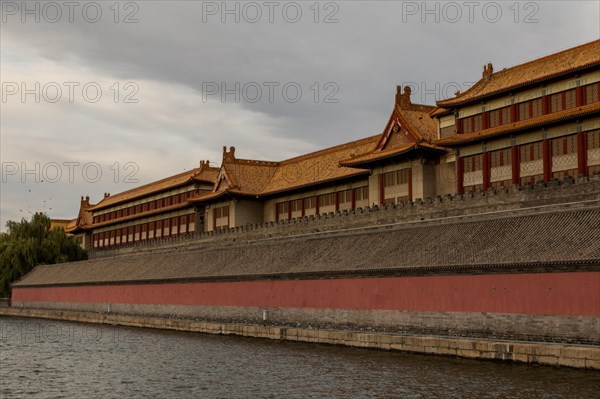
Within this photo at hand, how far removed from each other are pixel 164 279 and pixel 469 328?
85.3ft

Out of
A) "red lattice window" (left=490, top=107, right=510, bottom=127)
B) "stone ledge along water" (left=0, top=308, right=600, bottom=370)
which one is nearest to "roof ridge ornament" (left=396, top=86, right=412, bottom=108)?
"red lattice window" (left=490, top=107, right=510, bottom=127)

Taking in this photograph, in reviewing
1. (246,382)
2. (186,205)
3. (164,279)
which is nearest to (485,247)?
(246,382)

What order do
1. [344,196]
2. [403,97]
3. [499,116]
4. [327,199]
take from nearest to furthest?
[499,116] → [403,97] → [344,196] → [327,199]

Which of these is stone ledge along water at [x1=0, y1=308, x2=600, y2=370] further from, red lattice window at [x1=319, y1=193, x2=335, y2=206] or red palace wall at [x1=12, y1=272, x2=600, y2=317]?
red lattice window at [x1=319, y1=193, x2=335, y2=206]

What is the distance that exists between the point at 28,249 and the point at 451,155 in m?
45.2

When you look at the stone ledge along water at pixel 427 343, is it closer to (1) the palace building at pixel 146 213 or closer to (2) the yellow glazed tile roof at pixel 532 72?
(2) the yellow glazed tile roof at pixel 532 72

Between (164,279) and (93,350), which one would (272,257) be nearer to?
(164,279)

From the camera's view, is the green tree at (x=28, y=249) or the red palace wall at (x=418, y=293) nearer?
the red palace wall at (x=418, y=293)

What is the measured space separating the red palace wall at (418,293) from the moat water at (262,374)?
3.14 metres

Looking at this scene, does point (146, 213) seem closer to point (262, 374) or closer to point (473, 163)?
point (473, 163)

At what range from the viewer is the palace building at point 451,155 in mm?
36656

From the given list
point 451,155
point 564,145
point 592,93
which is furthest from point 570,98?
point 451,155

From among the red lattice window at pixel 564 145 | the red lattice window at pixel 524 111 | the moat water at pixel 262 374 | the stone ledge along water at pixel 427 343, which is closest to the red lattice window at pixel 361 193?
the red lattice window at pixel 524 111

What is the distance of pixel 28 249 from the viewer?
73.0 m
